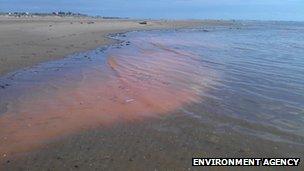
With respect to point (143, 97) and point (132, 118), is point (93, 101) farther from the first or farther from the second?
point (132, 118)

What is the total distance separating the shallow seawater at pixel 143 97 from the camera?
825cm

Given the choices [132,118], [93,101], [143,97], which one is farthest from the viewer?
[143,97]

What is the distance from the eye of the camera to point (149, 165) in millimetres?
6359

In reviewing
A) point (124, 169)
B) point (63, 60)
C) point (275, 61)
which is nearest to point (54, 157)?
point (124, 169)

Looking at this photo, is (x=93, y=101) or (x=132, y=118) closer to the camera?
(x=132, y=118)

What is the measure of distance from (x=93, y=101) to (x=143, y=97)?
1392 mm

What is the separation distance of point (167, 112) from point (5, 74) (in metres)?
6.73

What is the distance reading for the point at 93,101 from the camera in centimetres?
1040

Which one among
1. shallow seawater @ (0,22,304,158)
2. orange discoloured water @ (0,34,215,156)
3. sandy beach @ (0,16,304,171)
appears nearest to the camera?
sandy beach @ (0,16,304,171)

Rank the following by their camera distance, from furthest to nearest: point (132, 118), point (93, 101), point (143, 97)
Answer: point (143, 97) < point (93, 101) < point (132, 118)

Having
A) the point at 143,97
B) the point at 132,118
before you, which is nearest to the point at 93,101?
the point at 143,97

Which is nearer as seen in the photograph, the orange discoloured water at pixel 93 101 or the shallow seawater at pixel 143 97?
the orange discoloured water at pixel 93 101

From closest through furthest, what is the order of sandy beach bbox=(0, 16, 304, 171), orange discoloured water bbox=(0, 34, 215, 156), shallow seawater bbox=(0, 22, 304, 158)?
sandy beach bbox=(0, 16, 304, 171) → orange discoloured water bbox=(0, 34, 215, 156) → shallow seawater bbox=(0, 22, 304, 158)

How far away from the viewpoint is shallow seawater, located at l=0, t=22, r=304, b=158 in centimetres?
825
